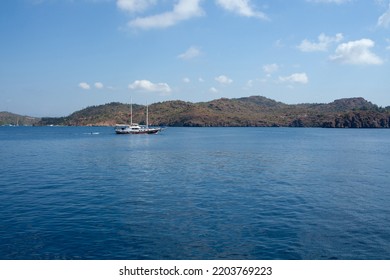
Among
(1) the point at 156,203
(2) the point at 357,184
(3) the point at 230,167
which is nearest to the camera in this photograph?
(1) the point at 156,203

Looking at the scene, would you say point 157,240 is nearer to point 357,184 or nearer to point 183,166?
point 357,184

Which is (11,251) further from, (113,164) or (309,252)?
(113,164)

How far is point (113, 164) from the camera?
64.7 meters

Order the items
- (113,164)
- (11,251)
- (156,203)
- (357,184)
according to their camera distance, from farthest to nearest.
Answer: (113,164), (357,184), (156,203), (11,251)

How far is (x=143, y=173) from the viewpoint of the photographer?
53.9 m

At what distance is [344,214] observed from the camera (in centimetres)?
3048

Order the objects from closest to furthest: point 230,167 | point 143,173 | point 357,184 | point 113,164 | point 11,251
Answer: point 11,251 < point 357,184 < point 143,173 < point 230,167 < point 113,164

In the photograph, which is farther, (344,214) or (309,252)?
(344,214)

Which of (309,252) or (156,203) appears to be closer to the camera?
(309,252)

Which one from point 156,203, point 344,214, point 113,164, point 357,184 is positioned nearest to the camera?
point 344,214

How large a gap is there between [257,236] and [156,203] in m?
12.8

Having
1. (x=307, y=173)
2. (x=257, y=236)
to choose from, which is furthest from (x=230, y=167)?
(x=257, y=236)

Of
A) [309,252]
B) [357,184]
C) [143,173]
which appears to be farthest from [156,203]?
[357,184]

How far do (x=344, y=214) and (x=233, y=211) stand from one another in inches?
389
